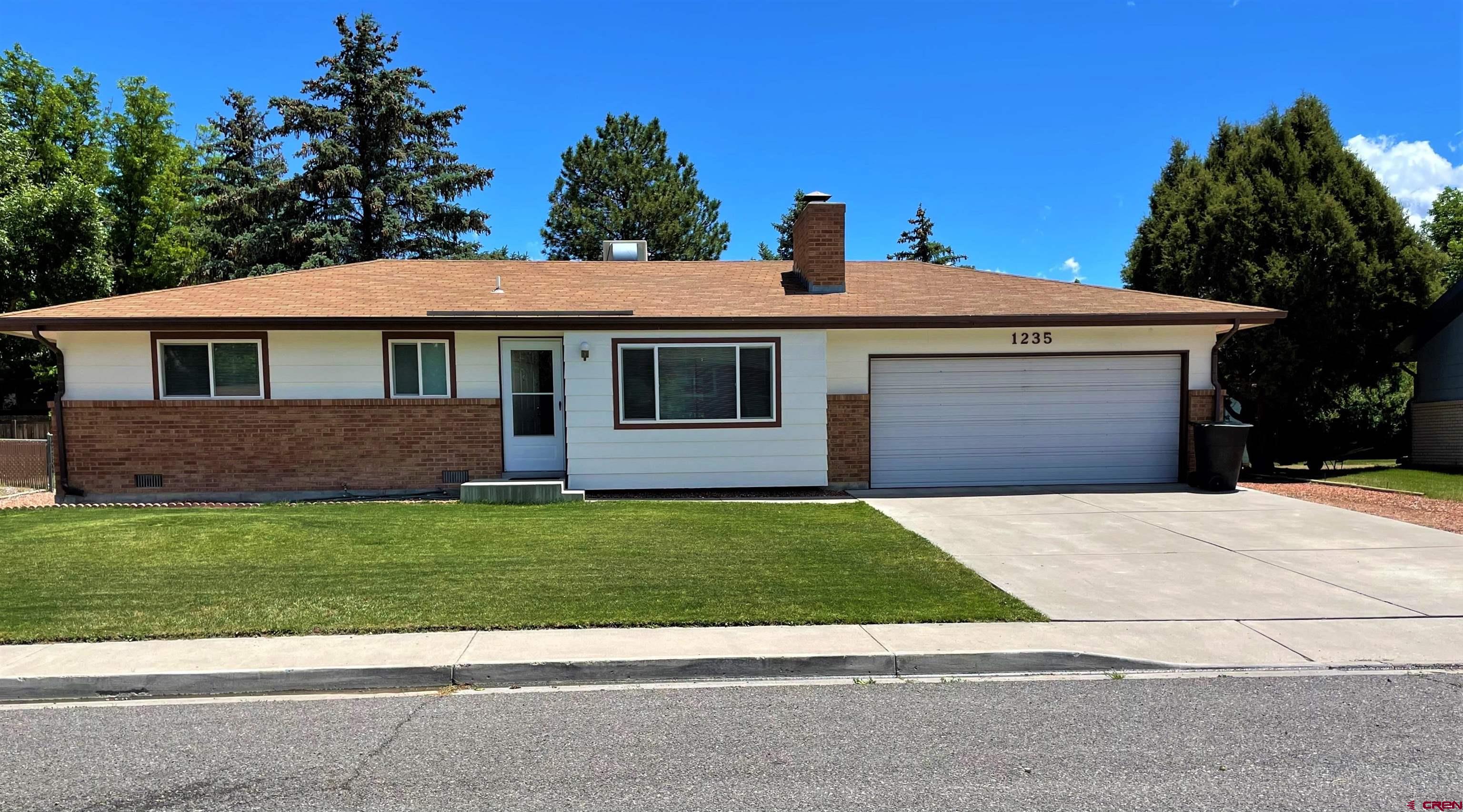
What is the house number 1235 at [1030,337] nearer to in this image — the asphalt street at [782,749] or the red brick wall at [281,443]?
the red brick wall at [281,443]

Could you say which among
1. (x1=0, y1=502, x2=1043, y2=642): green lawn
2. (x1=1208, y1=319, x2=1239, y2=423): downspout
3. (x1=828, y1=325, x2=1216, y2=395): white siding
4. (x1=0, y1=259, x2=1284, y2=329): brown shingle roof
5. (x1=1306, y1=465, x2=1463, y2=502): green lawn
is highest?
(x1=0, y1=259, x2=1284, y2=329): brown shingle roof

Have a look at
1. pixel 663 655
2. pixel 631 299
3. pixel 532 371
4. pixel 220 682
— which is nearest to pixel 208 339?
pixel 532 371

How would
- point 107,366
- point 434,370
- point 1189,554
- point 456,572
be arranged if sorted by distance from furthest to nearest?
1. point 434,370
2. point 107,366
3. point 1189,554
4. point 456,572

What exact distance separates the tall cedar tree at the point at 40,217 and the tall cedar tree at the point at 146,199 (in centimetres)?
104

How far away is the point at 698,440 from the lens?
12.2 m

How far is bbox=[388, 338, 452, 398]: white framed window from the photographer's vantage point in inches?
474

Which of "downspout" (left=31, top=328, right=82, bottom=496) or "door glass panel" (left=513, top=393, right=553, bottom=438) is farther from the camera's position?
"door glass panel" (left=513, top=393, right=553, bottom=438)

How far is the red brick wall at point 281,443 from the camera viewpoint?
1159cm

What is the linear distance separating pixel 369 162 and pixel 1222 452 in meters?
29.4

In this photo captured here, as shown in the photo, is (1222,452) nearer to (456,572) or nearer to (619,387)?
(619,387)

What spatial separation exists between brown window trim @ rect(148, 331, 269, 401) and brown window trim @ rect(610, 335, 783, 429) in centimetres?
509

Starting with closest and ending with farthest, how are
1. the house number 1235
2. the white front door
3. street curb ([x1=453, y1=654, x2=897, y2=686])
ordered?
street curb ([x1=453, y1=654, x2=897, y2=686]) → the white front door → the house number 1235

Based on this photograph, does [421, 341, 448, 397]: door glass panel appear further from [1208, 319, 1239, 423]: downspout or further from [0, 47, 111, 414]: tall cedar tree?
A: [0, 47, 111, 414]: tall cedar tree

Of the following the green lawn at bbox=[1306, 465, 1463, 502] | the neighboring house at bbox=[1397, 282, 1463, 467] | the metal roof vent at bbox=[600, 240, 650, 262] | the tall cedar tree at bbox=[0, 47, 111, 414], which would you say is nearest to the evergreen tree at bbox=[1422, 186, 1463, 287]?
the neighboring house at bbox=[1397, 282, 1463, 467]
